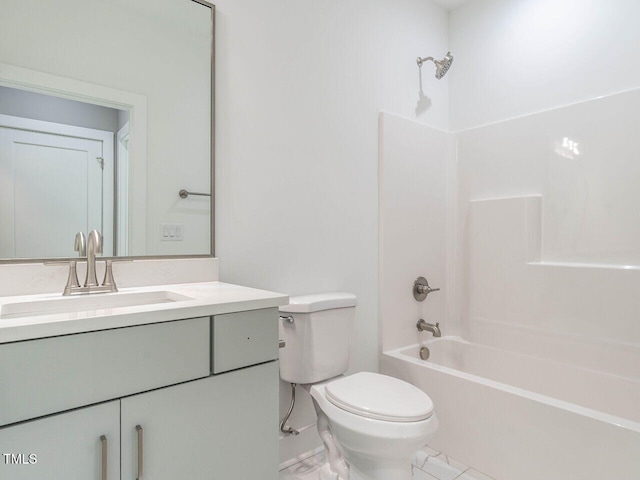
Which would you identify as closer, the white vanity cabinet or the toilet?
the white vanity cabinet

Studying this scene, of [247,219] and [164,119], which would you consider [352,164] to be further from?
[164,119]

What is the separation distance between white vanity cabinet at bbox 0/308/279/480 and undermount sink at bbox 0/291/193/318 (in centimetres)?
17

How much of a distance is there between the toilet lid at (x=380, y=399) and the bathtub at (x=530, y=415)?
47cm

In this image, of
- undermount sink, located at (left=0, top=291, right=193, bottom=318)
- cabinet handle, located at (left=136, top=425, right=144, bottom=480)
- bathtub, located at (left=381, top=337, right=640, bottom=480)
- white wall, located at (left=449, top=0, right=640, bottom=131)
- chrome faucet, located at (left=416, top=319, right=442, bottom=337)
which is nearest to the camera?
cabinet handle, located at (left=136, top=425, right=144, bottom=480)

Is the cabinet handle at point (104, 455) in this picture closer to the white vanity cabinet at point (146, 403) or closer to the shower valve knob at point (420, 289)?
the white vanity cabinet at point (146, 403)

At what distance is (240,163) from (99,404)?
1075mm

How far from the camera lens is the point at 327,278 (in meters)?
1.97

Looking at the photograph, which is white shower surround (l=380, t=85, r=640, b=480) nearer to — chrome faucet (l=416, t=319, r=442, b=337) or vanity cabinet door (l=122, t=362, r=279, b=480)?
chrome faucet (l=416, t=319, r=442, b=337)

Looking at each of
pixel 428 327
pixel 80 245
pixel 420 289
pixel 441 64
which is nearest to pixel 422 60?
pixel 441 64

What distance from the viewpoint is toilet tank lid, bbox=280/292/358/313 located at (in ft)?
5.33

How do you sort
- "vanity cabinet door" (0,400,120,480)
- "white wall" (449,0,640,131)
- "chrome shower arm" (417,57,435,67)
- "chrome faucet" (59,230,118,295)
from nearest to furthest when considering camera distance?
1. "vanity cabinet door" (0,400,120,480)
2. "chrome faucet" (59,230,118,295)
3. "white wall" (449,0,640,131)
4. "chrome shower arm" (417,57,435,67)

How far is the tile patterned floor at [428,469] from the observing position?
172cm

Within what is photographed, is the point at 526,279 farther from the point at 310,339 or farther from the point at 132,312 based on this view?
the point at 132,312

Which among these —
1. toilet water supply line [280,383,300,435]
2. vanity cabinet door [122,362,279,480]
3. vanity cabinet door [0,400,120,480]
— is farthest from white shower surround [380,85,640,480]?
vanity cabinet door [0,400,120,480]
